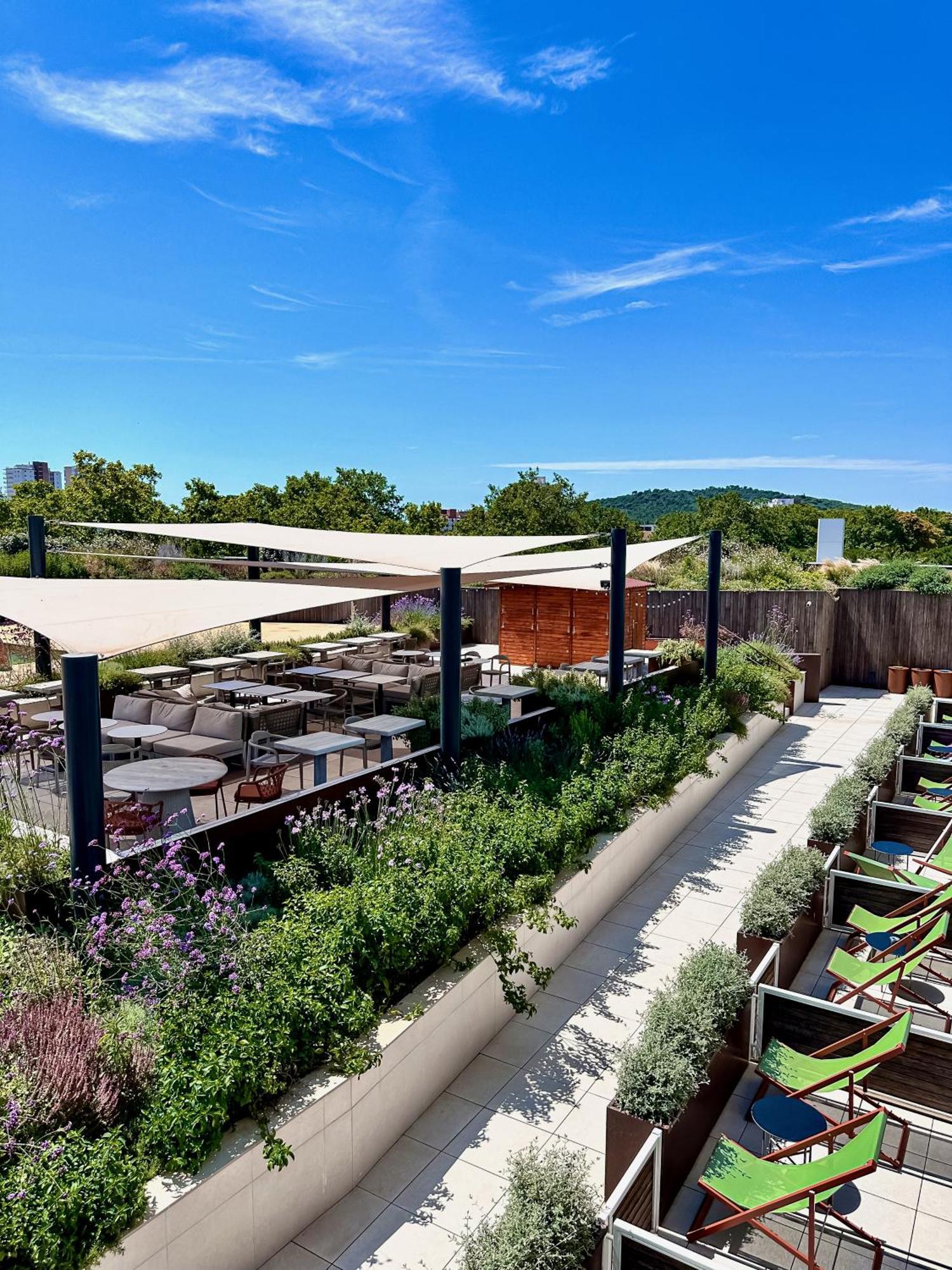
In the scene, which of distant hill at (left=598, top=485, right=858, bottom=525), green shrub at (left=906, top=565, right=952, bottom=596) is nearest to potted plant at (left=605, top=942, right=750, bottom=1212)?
green shrub at (left=906, top=565, right=952, bottom=596)

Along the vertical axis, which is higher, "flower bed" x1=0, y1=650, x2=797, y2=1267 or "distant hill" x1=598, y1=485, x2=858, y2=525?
"distant hill" x1=598, y1=485, x2=858, y2=525

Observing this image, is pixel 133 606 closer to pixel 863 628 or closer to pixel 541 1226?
pixel 541 1226

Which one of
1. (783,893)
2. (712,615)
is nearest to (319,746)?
(783,893)

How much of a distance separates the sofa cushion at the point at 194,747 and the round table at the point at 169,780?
0.53 metres

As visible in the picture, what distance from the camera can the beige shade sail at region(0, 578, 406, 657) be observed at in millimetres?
4348

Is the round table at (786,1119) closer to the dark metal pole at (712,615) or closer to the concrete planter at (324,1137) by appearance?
the concrete planter at (324,1137)

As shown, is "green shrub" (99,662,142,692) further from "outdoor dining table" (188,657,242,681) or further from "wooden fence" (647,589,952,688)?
"wooden fence" (647,589,952,688)

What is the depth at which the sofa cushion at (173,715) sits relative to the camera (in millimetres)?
8531

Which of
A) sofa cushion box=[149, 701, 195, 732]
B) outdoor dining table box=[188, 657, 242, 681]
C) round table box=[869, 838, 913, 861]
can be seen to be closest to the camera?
round table box=[869, 838, 913, 861]

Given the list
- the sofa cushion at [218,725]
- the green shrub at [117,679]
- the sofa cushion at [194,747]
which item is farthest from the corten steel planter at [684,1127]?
the green shrub at [117,679]

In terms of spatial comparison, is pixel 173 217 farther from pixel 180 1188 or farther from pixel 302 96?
pixel 180 1188

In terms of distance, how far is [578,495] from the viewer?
46.5 metres

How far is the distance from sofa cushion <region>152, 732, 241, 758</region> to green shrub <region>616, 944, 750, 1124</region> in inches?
188

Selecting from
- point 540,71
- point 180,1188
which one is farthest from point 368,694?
point 540,71
